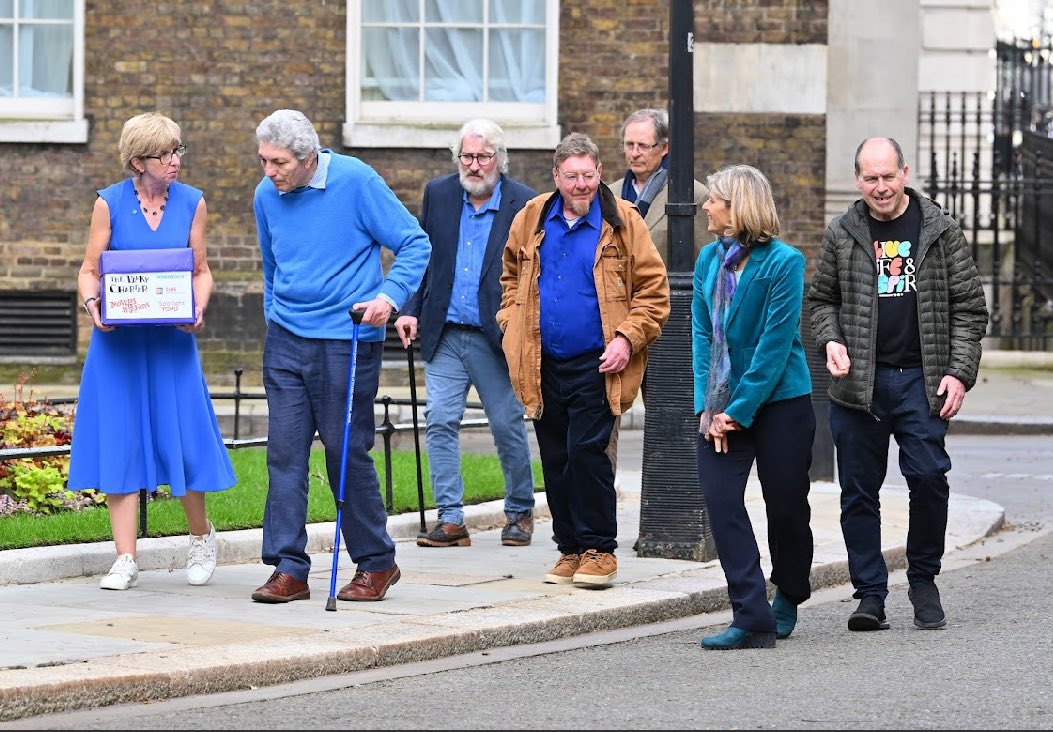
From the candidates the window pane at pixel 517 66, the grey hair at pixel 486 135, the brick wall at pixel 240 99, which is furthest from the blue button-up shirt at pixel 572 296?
the window pane at pixel 517 66

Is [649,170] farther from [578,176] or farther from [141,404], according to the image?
[141,404]

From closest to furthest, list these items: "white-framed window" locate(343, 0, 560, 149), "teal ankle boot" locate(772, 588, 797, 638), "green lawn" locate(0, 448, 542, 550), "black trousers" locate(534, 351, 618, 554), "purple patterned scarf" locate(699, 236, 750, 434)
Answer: "purple patterned scarf" locate(699, 236, 750, 434)
"teal ankle boot" locate(772, 588, 797, 638)
"black trousers" locate(534, 351, 618, 554)
"green lawn" locate(0, 448, 542, 550)
"white-framed window" locate(343, 0, 560, 149)

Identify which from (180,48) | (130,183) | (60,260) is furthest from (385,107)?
(130,183)

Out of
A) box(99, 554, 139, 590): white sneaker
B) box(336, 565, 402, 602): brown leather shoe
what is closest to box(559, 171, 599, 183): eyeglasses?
box(336, 565, 402, 602): brown leather shoe

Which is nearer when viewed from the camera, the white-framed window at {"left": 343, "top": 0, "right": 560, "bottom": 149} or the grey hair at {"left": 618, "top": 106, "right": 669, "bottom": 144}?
the grey hair at {"left": 618, "top": 106, "right": 669, "bottom": 144}

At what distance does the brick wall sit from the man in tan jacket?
31.2 feet

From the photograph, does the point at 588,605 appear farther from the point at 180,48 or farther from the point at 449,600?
the point at 180,48

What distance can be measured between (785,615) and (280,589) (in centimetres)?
194

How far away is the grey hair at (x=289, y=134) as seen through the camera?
7914 mm

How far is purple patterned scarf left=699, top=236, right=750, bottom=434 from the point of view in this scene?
766 cm

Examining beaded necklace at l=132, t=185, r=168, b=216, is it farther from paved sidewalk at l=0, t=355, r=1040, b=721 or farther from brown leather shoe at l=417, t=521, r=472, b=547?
brown leather shoe at l=417, t=521, r=472, b=547

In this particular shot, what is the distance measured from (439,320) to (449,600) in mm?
1983

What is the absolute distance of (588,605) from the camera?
8141mm

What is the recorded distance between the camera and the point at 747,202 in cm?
759
